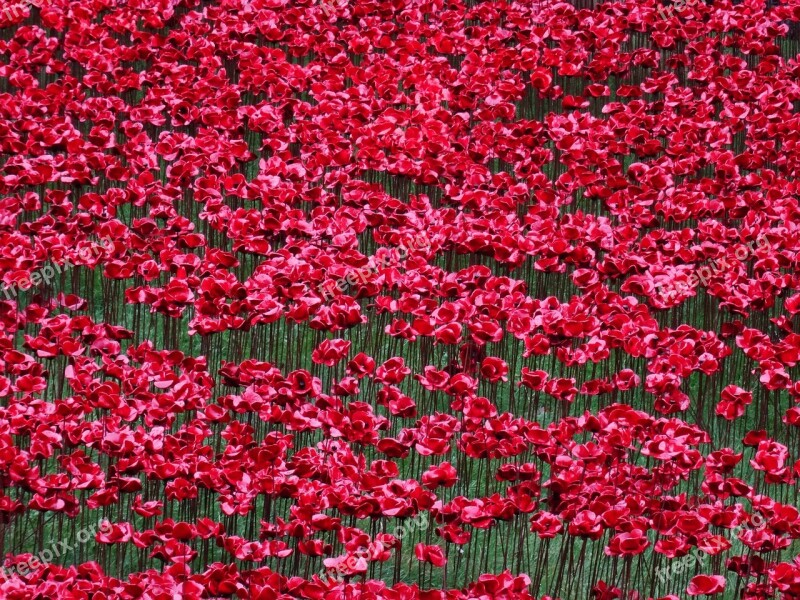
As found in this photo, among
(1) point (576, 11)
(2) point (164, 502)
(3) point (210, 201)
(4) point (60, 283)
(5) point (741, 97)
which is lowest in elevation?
(2) point (164, 502)

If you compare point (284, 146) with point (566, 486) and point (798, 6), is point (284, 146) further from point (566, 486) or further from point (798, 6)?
point (798, 6)

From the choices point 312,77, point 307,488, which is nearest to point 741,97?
point 312,77

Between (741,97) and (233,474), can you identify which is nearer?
(233,474)

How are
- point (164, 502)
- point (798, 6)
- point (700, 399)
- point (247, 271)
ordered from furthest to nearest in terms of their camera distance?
point (798, 6), point (247, 271), point (700, 399), point (164, 502)

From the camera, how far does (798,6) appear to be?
8.88 metres

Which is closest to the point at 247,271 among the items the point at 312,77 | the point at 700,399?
the point at 312,77

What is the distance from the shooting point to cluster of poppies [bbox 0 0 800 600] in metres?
3.90

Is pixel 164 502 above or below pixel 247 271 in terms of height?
below

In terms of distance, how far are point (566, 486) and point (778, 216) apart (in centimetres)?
273

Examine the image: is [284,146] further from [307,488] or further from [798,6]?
[798,6]

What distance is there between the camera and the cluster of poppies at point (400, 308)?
390cm

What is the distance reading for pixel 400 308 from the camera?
5141 mm

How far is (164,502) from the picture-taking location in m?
4.66

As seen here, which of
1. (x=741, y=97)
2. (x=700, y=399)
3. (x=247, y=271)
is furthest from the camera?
(x=741, y=97)
